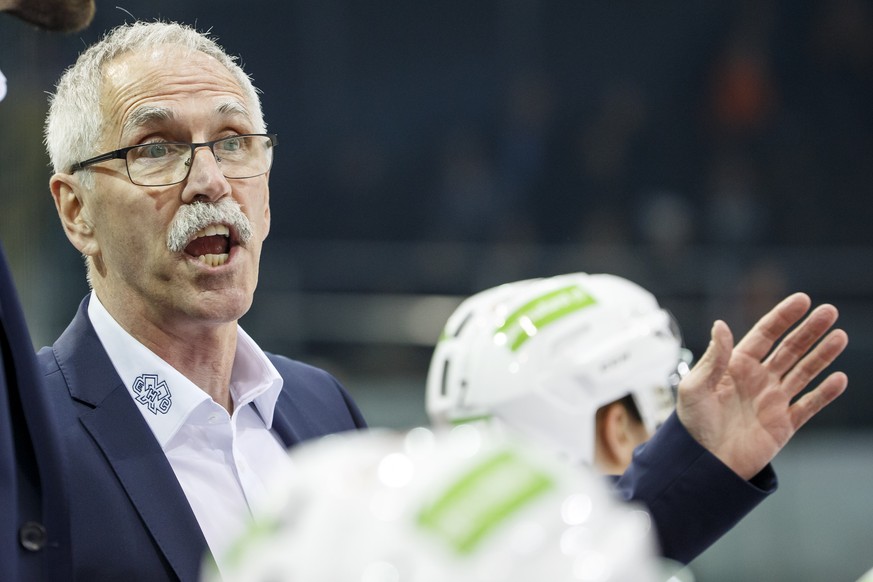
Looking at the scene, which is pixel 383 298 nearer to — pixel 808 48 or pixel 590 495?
pixel 808 48

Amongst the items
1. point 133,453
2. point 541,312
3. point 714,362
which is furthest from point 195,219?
point 714,362

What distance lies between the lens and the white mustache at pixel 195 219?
92.5 inches

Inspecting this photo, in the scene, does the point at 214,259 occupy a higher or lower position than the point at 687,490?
higher

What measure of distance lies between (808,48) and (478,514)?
9.38m

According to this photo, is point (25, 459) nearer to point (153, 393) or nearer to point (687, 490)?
point (153, 393)

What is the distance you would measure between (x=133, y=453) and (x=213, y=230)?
1.56 ft

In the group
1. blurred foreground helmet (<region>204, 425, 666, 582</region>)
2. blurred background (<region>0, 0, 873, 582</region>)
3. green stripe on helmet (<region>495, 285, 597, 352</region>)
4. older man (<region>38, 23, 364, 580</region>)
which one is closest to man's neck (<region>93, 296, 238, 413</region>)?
older man (<region>38, 23, 364, 580</region>)

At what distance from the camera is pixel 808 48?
381 inches

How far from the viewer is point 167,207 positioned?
93.4 inches

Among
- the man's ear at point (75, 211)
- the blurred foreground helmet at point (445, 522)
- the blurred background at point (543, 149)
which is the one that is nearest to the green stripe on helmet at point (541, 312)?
the man's ear at point (75, 211)

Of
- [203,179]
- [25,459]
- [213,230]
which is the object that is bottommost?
[25,459]

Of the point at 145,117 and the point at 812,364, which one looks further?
the point at 145,117

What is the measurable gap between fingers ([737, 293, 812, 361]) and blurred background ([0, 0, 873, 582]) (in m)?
5.04

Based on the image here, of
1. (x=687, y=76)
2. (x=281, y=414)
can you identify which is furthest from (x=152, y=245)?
(x=687, y=76)
